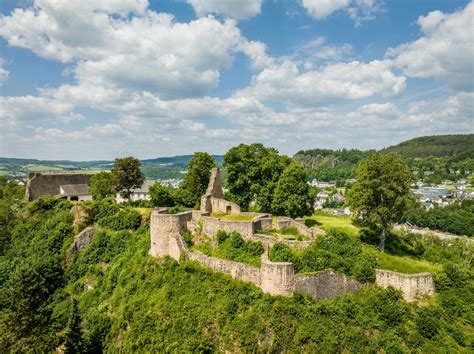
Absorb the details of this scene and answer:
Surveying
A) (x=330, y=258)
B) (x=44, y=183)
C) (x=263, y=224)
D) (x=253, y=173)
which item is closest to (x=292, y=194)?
(x=253, y=173)

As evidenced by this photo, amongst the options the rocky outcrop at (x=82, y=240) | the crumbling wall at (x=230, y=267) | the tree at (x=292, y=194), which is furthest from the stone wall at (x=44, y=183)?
the tree at (x=292, y=194)

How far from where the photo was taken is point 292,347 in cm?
1947

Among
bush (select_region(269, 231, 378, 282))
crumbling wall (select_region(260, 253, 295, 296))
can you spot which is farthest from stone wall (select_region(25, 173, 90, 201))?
crumbling wall (select_region(260, 253, 295, 296))

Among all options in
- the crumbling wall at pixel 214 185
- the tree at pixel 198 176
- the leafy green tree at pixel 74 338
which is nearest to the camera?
the leafy green tree at pixel 74 338

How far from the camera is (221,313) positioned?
845 inches

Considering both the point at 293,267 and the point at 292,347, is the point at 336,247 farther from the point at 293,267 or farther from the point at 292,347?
the point at 292,347

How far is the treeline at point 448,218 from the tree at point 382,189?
239 feet

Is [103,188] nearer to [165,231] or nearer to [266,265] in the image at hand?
[165,231]

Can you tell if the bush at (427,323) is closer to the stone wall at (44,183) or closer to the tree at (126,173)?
the tree at (126,173)

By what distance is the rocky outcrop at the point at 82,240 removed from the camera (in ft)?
117

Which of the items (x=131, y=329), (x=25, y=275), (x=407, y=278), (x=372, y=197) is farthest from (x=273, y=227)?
(x=25, y=275)

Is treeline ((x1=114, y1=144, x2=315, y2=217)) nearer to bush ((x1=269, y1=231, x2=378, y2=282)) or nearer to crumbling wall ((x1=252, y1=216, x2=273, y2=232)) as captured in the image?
crumbling wall ((x1=252, y1=216, x2=273, y2=232))

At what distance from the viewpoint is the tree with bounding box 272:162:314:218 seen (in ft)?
109

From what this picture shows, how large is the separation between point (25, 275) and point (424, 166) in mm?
204869
